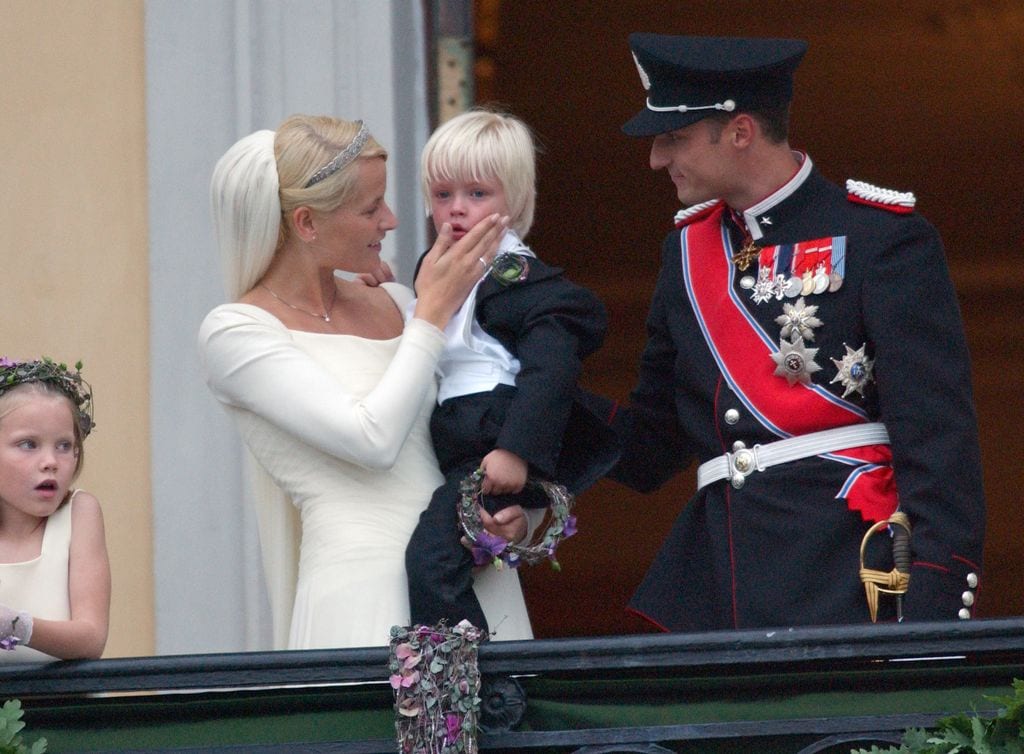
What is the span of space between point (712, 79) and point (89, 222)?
68.1 inches

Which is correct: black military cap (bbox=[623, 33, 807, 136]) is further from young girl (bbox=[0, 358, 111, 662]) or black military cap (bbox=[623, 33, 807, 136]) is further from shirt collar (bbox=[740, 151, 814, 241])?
young girl (bbox=[0, 358, 111, 662])

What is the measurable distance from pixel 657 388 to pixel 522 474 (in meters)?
0.41

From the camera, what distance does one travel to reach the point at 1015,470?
8.77 metres

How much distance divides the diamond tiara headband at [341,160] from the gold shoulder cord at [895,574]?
1127 mm

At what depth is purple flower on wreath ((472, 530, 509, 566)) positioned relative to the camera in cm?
354

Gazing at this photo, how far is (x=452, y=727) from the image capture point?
3.10m

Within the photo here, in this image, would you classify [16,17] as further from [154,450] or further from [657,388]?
[657,388]

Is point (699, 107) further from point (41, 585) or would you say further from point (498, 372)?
point (41, 585)

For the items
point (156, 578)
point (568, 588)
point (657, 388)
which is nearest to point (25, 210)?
point (156, 578)

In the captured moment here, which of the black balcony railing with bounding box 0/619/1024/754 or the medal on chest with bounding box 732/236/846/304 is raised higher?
the medal on chest with bounding box 732/236/846/304

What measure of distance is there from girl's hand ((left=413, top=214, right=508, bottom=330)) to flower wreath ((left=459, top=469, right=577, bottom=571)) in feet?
0.95

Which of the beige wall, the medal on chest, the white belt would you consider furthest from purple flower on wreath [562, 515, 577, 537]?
the beige wall

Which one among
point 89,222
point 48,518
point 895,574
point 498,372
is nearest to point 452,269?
point 498,372

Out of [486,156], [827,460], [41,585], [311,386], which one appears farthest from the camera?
[486,156]
